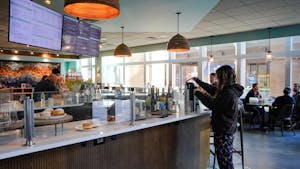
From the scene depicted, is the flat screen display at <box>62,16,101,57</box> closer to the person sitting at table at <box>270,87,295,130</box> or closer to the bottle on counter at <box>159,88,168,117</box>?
the bottle on counter at <box>159,88,168,117</box>

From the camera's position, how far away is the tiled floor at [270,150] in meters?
4.06

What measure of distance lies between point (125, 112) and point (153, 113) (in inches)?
22.2

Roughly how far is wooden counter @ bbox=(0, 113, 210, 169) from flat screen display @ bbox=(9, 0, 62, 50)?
155 centimetres

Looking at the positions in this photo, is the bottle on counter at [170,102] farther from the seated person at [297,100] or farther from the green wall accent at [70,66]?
the green wall accent at [70,66]

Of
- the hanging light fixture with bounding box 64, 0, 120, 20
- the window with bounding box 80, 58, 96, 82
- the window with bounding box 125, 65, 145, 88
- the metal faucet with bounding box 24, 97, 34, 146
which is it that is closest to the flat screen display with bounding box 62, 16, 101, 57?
the hanging light fixture with bounding box 64, 0, 120, 20

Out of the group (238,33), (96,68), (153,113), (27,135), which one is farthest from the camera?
(96,68)

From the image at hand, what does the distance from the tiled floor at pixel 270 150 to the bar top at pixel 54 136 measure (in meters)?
2.33

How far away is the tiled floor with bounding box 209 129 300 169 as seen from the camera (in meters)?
4.06

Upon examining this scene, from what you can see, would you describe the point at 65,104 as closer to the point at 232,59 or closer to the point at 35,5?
the point at 35,5

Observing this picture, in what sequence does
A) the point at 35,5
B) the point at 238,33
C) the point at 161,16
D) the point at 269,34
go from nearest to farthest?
the point at 35,5
the point at 161,16
the point at 269,34
the point at 238,33

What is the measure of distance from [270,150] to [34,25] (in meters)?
5.03

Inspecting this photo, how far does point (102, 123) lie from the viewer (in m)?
2.36

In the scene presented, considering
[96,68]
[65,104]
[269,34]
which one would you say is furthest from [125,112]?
[96,68]

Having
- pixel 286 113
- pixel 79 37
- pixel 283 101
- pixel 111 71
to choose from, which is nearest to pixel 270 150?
pixel 286 113
